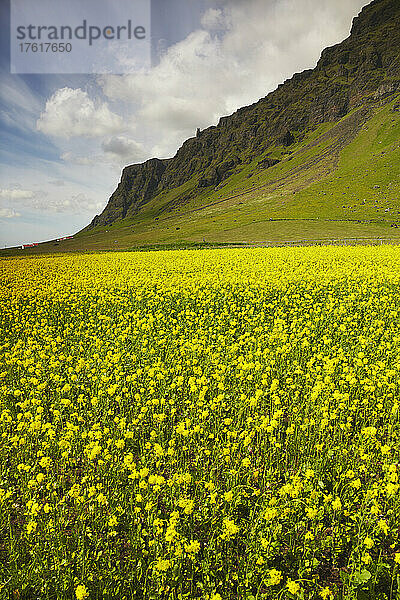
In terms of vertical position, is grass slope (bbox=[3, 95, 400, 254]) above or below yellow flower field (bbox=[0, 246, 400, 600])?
above

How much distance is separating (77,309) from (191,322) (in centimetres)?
463

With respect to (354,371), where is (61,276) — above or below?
above

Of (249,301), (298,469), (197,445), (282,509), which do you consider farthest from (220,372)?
(249,301)

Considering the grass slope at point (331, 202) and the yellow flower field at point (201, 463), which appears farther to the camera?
the grass slope at point (331, 202)

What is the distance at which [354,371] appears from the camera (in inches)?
265

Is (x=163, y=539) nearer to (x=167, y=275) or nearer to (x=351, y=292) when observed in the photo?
(x=351, y=292)

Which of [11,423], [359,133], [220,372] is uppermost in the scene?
[359,133]

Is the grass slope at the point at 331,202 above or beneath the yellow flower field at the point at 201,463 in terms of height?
above

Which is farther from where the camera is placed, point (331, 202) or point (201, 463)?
point (331, 202)

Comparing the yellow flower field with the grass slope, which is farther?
the grass slope

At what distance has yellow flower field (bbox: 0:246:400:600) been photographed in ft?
10.6

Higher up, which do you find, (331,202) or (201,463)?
(331,202)

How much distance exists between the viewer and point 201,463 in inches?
183

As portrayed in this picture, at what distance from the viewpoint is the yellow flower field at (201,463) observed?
10.6 ft
